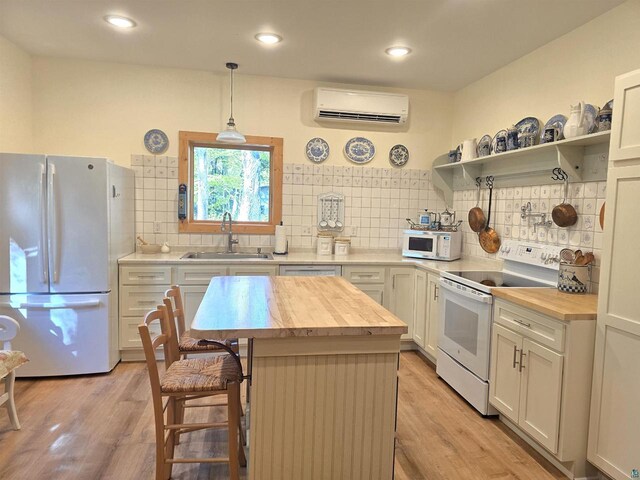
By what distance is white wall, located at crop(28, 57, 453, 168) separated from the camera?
3670 millimetres

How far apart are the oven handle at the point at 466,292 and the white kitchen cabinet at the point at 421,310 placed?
41 centimetres

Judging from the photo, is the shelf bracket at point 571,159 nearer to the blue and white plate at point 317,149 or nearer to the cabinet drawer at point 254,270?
the blue and white plate at point 317,149

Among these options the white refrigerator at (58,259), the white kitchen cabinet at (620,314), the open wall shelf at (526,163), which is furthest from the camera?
the white refrigerator at (58,259)

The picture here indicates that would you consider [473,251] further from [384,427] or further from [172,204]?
[172,204]

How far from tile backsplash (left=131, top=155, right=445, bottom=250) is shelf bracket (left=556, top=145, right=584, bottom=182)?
5.88 ft

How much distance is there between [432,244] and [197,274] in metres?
2.13

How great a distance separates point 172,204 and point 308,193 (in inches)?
51.9

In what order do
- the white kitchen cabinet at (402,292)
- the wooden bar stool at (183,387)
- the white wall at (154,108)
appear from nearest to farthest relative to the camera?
the wooden bar stool at (183,387) < the white wall at (154,108) < the white kitchen cabinet at (402,292)

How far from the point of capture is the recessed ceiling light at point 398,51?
319cm

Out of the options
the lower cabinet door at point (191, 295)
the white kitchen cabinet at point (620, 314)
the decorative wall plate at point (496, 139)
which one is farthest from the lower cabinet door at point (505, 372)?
the lower cabinet door at point (191, 295)

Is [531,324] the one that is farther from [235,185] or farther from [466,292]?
[235,185]

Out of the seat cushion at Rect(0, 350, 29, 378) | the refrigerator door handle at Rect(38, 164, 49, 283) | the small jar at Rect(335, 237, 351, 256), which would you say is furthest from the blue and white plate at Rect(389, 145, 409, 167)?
the seat cushion at Rect(0, 350, 29, 378)

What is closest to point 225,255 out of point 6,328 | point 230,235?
→ point 230,235

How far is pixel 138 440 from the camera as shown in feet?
7.64
